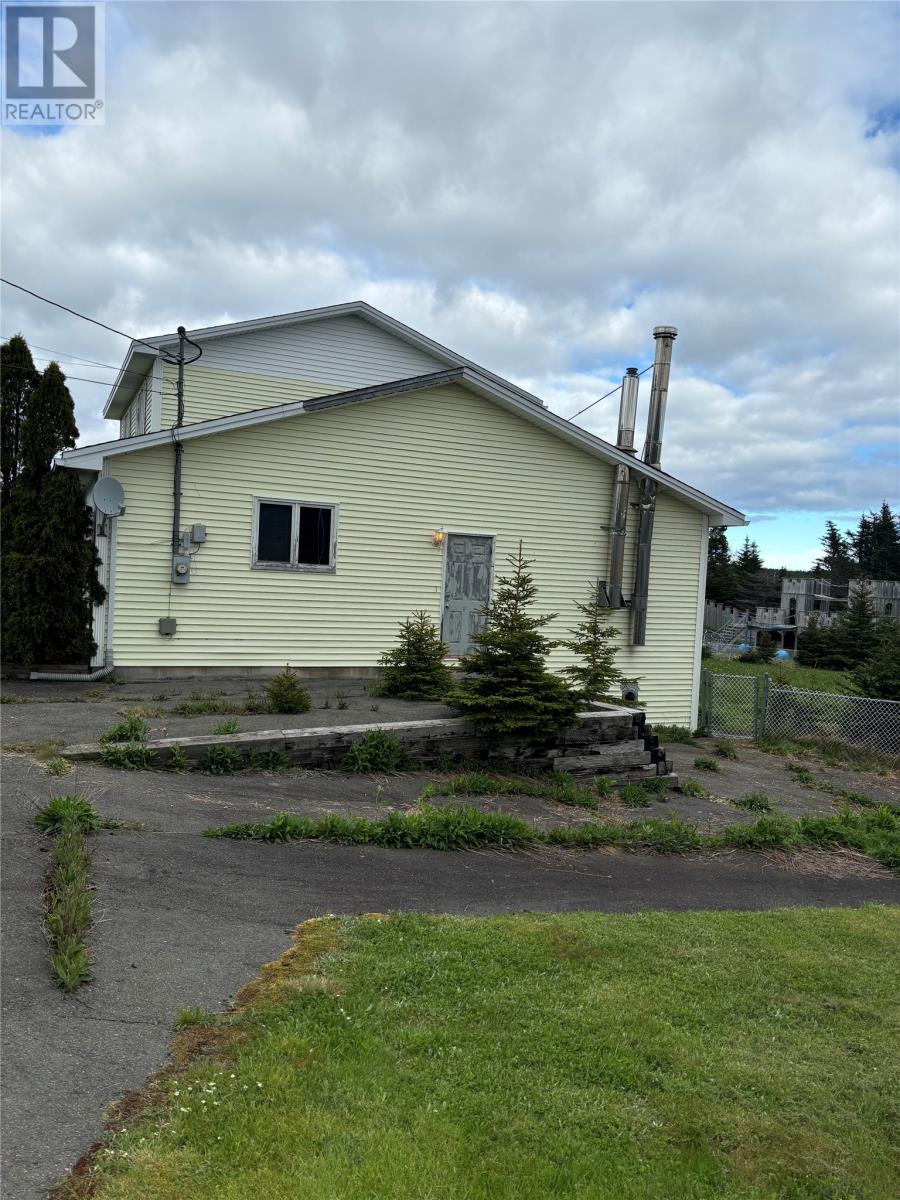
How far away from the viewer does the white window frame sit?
44.4 feet

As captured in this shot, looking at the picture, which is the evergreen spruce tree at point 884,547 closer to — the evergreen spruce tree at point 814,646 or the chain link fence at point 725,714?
the evergreen spruce tree at point 814,646

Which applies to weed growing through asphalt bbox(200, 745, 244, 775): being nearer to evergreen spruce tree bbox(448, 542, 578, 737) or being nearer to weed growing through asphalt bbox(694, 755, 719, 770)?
evergreen spruce tree bbox(448, 542, 578, 737)

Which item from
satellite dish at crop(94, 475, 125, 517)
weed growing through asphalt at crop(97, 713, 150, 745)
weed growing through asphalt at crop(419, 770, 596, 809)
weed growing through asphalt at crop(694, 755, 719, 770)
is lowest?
weed growing through asphalt at crop(694, 755, 719, 770)

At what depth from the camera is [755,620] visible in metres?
46.8

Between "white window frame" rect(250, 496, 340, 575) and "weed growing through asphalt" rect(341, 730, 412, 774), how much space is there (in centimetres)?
548

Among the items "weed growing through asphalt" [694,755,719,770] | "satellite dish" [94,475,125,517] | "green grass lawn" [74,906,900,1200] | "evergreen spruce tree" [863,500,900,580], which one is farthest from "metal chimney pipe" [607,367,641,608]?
"evergreen spruce tree" [863,500,900,580]

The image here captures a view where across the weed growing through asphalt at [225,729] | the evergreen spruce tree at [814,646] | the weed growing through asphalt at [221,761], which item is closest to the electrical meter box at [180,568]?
the weed growing through asphalt at [225,729]

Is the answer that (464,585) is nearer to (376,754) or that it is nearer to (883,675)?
(376,754)

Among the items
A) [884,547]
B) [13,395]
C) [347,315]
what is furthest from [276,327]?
[884,547]

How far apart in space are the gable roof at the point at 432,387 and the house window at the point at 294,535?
52.9 inches

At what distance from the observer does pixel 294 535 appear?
13844mm

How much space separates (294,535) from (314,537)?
0.34 meters

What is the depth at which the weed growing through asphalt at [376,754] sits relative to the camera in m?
8.57

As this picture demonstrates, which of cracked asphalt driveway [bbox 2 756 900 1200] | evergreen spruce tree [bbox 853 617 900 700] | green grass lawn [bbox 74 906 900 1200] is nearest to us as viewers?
green grass lawn [bbox 74 906 900 1200]
